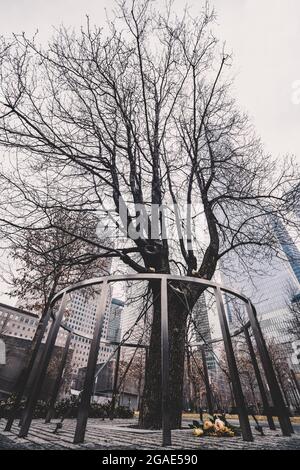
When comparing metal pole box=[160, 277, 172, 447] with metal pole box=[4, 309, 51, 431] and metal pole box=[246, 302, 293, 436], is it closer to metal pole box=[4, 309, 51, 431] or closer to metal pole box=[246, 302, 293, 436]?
metal pole box=[246, 302, 293, 436]

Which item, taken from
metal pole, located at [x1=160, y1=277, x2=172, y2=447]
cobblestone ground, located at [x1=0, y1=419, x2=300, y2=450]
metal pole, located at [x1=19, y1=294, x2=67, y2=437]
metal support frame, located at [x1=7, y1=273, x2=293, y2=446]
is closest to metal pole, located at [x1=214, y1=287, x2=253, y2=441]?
metal support frame, located at [x1=7, y1=273, x2=293, y2=446]

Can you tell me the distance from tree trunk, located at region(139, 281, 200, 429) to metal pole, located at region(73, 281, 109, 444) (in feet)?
6.04

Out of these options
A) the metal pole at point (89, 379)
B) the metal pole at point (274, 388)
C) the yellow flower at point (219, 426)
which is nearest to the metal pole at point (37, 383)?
the metal pole at point (89, 379)

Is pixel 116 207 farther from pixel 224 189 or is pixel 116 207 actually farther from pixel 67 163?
pixel 224 189

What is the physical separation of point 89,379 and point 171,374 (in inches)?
98.8

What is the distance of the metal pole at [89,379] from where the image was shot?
7.00 feet

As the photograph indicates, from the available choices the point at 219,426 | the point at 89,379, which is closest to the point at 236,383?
the point at 219,426

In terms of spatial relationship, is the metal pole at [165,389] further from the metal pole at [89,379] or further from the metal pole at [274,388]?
the metal pole at [274,388]

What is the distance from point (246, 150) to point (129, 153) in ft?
12.2

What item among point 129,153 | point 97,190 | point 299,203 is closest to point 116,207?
point 97,190

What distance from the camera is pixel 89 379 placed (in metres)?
2.30

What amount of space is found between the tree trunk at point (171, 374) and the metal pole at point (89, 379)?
1841 millimetres

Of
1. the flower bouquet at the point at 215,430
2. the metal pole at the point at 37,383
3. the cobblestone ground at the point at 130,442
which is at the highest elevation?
the metal pole at the point at 37,383

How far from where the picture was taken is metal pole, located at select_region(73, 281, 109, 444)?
2.13 meters
